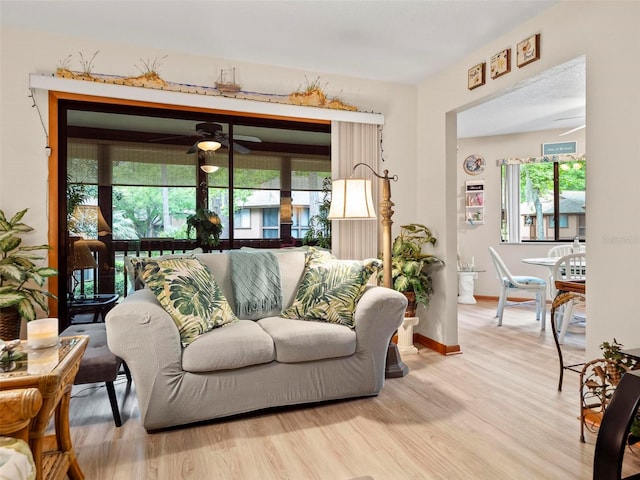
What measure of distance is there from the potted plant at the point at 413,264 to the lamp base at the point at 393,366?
2.12 feet

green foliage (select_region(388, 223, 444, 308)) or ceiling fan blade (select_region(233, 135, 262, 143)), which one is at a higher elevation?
ceiling fan blade (select_region(233, 135, 262, 143))

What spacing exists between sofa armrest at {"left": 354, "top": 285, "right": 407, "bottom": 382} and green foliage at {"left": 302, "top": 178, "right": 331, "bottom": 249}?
4.29ft

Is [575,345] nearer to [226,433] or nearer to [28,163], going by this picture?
[226,433]

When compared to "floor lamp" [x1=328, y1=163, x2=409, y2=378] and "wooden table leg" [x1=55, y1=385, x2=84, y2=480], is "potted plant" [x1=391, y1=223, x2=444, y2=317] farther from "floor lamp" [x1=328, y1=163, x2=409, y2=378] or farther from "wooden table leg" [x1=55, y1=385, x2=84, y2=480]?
"wooden table leg" [x1=55, y1=385, x2=84, y2=480]

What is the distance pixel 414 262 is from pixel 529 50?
1.83 meters

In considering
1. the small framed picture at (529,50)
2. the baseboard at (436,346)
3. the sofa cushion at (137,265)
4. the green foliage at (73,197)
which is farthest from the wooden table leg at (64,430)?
the small framed picture at (529,50)

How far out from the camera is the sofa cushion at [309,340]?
2492 millimetres

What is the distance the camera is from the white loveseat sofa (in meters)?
2.24

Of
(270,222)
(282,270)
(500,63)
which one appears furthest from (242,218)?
(500,63)

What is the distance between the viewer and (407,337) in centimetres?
378

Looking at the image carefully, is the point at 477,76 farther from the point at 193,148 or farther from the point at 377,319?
the point at 193,148

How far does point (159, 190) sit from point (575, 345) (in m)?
4.10

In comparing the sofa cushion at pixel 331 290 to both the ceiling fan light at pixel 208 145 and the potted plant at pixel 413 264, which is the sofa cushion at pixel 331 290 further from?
the ceiling fan light at pixel 208 145

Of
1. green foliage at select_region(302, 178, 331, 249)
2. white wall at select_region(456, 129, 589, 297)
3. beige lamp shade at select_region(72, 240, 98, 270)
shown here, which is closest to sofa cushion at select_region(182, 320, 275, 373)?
beige lamp shade at select_region(72, 240, 98, 270)
